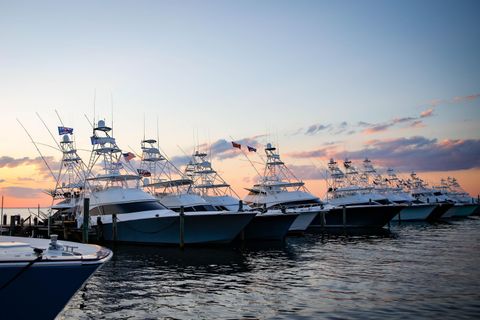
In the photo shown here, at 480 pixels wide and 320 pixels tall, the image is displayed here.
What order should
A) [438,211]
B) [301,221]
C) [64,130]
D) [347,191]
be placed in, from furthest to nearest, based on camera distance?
1. [438,211]
2. [347,191]
3. [301,221]
4. [64,130]

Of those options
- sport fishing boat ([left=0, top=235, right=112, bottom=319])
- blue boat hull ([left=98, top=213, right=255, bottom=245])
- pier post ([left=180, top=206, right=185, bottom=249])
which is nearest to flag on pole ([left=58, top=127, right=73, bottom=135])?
blue boat hull ([left=98, top=213, right=255, bottom=245])

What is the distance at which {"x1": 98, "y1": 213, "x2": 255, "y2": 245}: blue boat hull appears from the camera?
29.0 m

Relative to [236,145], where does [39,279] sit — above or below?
below

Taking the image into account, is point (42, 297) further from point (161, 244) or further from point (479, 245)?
point (479, 245)

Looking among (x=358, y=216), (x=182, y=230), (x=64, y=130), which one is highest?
(x=64, y=130)

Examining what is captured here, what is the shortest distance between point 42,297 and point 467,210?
87805 mm

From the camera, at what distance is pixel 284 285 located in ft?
55.6

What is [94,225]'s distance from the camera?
31688mm

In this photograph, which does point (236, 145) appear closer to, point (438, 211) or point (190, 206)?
point (190, 206)

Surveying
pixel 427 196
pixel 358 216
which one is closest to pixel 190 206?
pixel 358 216

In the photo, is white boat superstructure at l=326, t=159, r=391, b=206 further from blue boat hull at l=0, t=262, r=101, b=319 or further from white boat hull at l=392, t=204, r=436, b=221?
blue boat hull at l=0, t=262, r=101, b=319

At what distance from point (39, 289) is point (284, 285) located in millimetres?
10112

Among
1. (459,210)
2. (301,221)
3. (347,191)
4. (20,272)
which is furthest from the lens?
(459,210)

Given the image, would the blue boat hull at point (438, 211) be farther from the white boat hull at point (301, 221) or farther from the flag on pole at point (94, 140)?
the flag on pole at point (94, 140)
